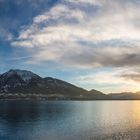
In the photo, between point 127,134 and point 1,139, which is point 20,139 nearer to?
point 1,139

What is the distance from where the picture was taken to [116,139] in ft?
273

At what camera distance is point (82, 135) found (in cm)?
9044

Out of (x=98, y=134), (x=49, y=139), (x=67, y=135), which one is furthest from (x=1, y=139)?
(x=98, y=134)

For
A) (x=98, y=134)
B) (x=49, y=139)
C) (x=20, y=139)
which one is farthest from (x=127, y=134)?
(x=20, y=139)

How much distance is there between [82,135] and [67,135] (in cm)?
547

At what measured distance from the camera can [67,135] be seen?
9094 centimetres

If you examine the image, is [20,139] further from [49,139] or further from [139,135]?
[139,135]

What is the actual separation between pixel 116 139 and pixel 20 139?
106ft

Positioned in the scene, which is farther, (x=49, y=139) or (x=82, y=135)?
(x=82, y=135)

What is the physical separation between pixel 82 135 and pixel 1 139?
28.4 meters

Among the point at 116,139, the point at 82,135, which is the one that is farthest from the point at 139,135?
the point at 82,135

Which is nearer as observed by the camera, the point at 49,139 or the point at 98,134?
the point at 49,139

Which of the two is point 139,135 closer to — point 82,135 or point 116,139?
point 116,139

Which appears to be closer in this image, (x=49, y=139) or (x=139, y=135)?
(x=49, y=139)
